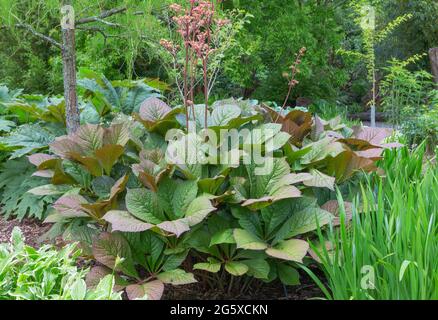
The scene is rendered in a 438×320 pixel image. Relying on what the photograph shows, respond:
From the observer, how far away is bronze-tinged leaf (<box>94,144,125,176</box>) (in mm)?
2646

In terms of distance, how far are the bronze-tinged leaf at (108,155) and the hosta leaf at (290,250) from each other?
92cm

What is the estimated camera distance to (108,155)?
8.82 feet

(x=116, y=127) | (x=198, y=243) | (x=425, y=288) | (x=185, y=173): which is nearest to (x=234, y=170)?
(x=185, y=173)

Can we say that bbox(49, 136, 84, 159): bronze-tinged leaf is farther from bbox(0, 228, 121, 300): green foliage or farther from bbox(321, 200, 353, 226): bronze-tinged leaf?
bbox(321, 200, 353, 226): bronze-tinged leaf

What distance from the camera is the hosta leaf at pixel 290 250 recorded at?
7.15 ft

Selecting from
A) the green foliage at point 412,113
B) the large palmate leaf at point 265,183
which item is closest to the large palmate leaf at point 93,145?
the large palmate leaf at point 265,183

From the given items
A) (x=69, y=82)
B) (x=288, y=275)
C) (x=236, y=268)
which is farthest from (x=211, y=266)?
(x=69, y=82)

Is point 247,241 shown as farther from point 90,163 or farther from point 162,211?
point 90,163

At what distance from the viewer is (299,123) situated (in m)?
3.22

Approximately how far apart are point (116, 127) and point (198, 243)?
0.80 m

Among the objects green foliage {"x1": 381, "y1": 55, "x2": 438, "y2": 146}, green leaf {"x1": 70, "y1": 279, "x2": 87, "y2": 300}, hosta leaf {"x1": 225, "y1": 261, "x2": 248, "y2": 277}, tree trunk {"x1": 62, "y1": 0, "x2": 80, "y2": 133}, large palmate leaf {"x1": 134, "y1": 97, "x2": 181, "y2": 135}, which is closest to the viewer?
green leaf {"x1": 70, "y1": 279, "x2": 87, "y2": 300}

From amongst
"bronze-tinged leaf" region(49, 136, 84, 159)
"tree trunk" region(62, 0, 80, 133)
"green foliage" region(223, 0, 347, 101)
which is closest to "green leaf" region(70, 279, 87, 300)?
"bronze-tinged leaf" region(49, 136, 84, 159)

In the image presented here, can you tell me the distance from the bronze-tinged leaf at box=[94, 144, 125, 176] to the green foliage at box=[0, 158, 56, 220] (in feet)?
3.78
